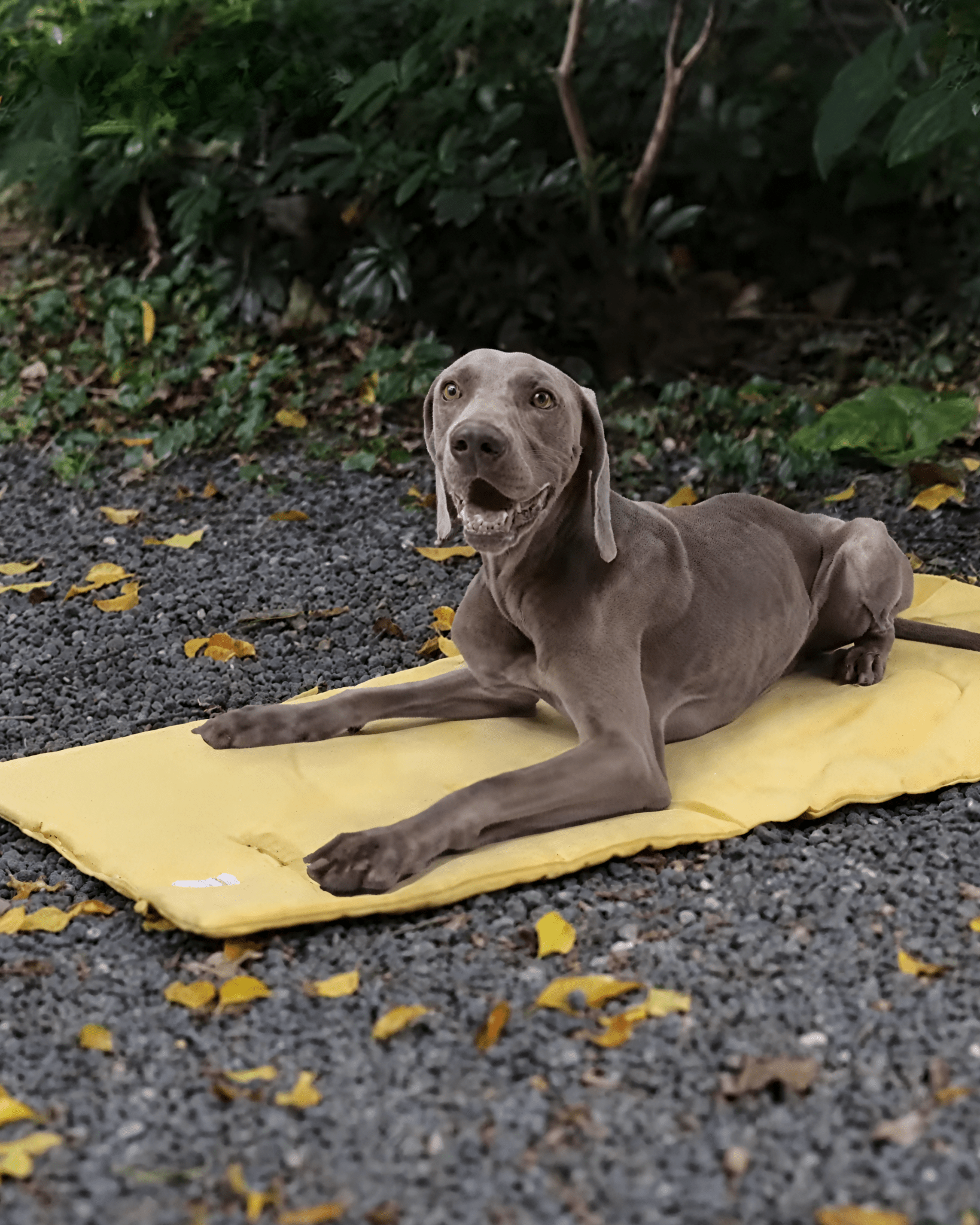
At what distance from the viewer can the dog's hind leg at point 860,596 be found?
3852 millimetres

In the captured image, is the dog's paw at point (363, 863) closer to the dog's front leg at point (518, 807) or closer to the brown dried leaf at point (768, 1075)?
the dog's front leg at point (518, 807)

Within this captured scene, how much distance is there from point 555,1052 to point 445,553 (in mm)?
3017

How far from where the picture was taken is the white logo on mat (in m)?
2.86

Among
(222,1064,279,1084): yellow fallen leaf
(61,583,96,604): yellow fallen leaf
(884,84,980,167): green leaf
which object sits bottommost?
(61,583,96,604): yellow fallen leaf

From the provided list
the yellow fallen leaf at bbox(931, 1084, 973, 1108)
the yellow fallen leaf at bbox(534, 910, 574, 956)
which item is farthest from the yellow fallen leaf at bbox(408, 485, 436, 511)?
the yellow fallen leaf at bbox(931, 1084, 973, 1108)

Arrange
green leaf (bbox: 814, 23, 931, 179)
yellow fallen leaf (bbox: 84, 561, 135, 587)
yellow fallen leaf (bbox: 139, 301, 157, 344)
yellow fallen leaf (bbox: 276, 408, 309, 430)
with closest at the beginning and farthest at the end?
yellow fallen leaf (bbox: 84, 561, 135, 587)
green leaf (bbox: 814, 23, 931, 179)
yellow fallen leaf (bbox: 276, 408, 309, 430)
yellow fallen leaf (bbox: 139, 301, 157, 344)

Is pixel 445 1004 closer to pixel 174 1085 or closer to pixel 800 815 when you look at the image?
pixel 174 1085

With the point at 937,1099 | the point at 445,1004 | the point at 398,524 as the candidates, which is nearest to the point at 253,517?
the point at 398,524

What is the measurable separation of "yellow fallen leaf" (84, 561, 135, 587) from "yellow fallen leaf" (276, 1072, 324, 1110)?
311cm

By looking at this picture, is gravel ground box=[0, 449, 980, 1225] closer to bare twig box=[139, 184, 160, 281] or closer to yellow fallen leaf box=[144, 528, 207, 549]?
yellow fallen leaf box=[144, 528, 207, 549]

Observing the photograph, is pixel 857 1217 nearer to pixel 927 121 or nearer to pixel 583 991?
pixel 583 991

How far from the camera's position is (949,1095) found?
84.9 inches

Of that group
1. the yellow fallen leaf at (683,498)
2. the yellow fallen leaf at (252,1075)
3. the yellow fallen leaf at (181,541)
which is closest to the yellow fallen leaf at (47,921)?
the yellow fallen leaf at (252,1075)

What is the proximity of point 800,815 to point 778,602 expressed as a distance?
67cm
